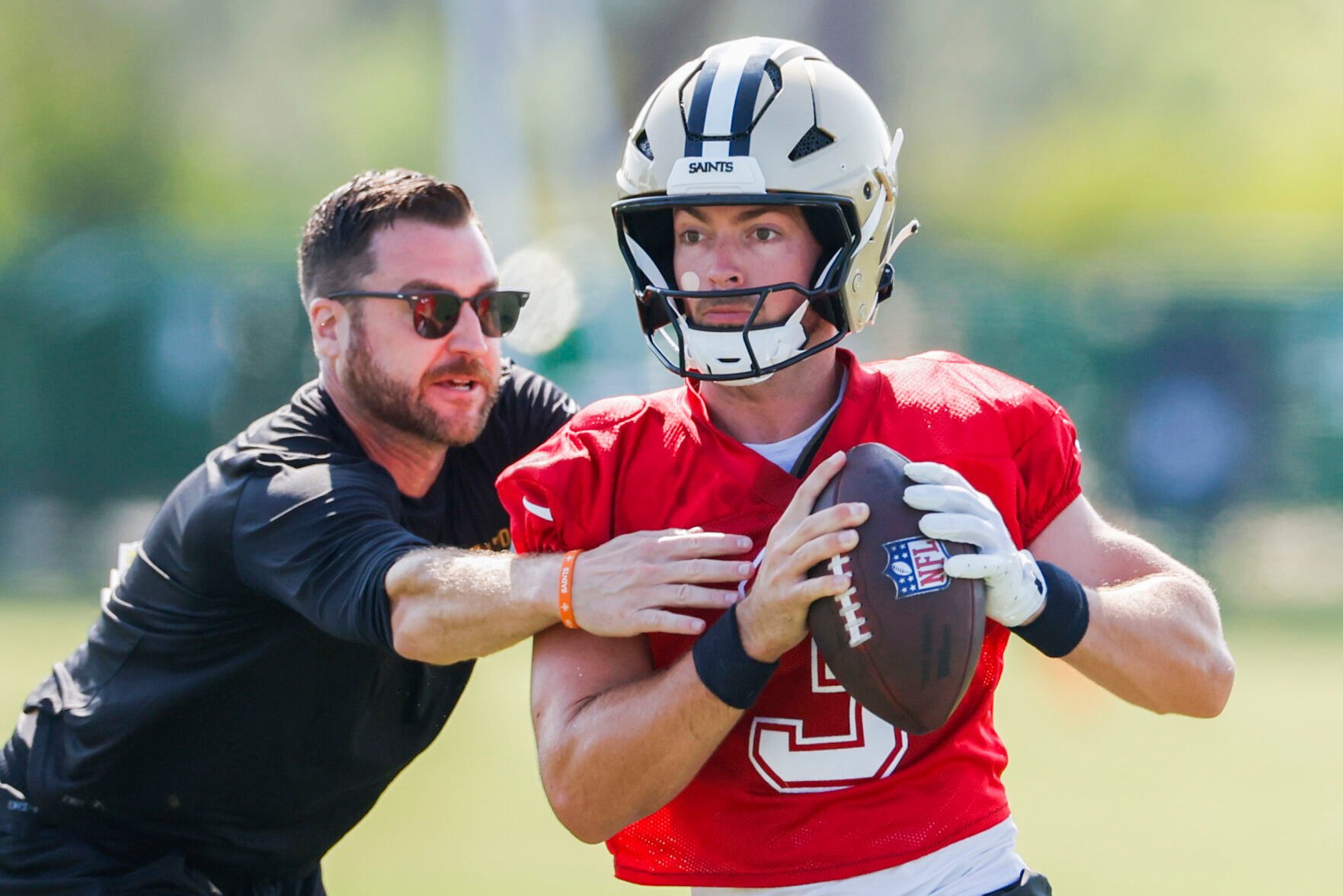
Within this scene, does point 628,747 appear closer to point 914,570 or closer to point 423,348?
point 914,570

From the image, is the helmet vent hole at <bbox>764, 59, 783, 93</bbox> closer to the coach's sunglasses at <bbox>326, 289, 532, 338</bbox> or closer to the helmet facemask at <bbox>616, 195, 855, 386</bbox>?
the helmet facemask at <bbox>616, 195, 855, 386</bbox>

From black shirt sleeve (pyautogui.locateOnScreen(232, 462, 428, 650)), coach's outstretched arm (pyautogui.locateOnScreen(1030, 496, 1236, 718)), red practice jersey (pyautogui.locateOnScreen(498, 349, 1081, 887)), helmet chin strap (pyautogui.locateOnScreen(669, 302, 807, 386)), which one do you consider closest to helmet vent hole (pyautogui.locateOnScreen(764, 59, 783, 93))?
helmet chin strap (pyautogui.locateOnScreen(669, 302, 807, 386))

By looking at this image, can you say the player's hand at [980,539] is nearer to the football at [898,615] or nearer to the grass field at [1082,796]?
the football at [898,615]

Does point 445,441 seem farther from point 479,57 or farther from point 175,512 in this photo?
point 479,57

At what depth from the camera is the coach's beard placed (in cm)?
342

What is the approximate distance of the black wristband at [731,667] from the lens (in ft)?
7.07

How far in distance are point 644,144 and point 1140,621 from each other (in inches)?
45.6

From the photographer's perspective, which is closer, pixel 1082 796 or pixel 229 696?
pixel 229 696

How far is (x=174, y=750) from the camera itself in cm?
325

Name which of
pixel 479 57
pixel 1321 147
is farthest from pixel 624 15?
pixel 1321 147

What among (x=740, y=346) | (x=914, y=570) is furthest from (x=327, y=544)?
(x=914, y=570)

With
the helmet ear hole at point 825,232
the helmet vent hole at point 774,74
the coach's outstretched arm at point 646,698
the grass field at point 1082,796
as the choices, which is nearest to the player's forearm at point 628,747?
the coach's outstretched arm at point 646,698

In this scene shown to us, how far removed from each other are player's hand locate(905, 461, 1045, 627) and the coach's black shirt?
1.32 metres

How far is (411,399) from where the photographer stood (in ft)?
11.2
